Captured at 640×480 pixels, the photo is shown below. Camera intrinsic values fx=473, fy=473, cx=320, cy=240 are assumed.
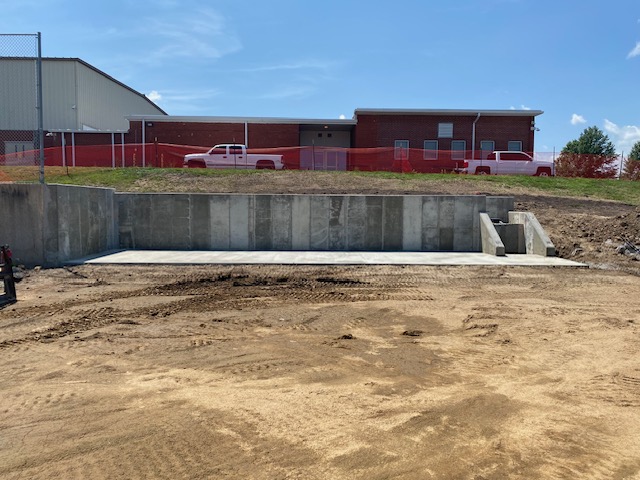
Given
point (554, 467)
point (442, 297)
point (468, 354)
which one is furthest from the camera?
point (442, 297)

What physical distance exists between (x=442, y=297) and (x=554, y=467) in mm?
5998

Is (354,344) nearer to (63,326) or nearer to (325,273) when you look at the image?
(63,326)

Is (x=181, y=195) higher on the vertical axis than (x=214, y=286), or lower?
higher

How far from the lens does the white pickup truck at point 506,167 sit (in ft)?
94.5

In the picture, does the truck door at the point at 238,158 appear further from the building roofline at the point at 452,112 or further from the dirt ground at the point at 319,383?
the dirt ground at the point at 319,383

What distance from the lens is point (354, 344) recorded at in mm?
6324

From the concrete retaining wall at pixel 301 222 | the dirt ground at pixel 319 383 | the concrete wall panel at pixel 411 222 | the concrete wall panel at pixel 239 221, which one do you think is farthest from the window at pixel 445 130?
the dirt ground at pixel 319 383

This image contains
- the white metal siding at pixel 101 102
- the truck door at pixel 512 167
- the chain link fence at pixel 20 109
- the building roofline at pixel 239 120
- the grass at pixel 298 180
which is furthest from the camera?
the white metal siding at pixel 101 102

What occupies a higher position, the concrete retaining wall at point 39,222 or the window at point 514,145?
the window at point 514,145

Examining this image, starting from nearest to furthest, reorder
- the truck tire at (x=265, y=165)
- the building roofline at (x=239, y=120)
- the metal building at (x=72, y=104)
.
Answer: the metal building at (x=72, y=104)
the truck tire at (x=265, y=165)
the building roofline at (x=239, y=120)

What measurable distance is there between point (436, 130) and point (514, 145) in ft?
19.0

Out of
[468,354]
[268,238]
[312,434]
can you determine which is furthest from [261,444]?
[268,238]

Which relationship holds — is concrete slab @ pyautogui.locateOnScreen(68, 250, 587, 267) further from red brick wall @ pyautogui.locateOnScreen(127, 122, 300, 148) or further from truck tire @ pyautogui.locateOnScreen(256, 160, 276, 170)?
red brick wall @ pyautogui.locateOnScreen(127, 122, 300, 148)

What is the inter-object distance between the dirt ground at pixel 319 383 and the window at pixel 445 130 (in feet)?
→ 84.9
